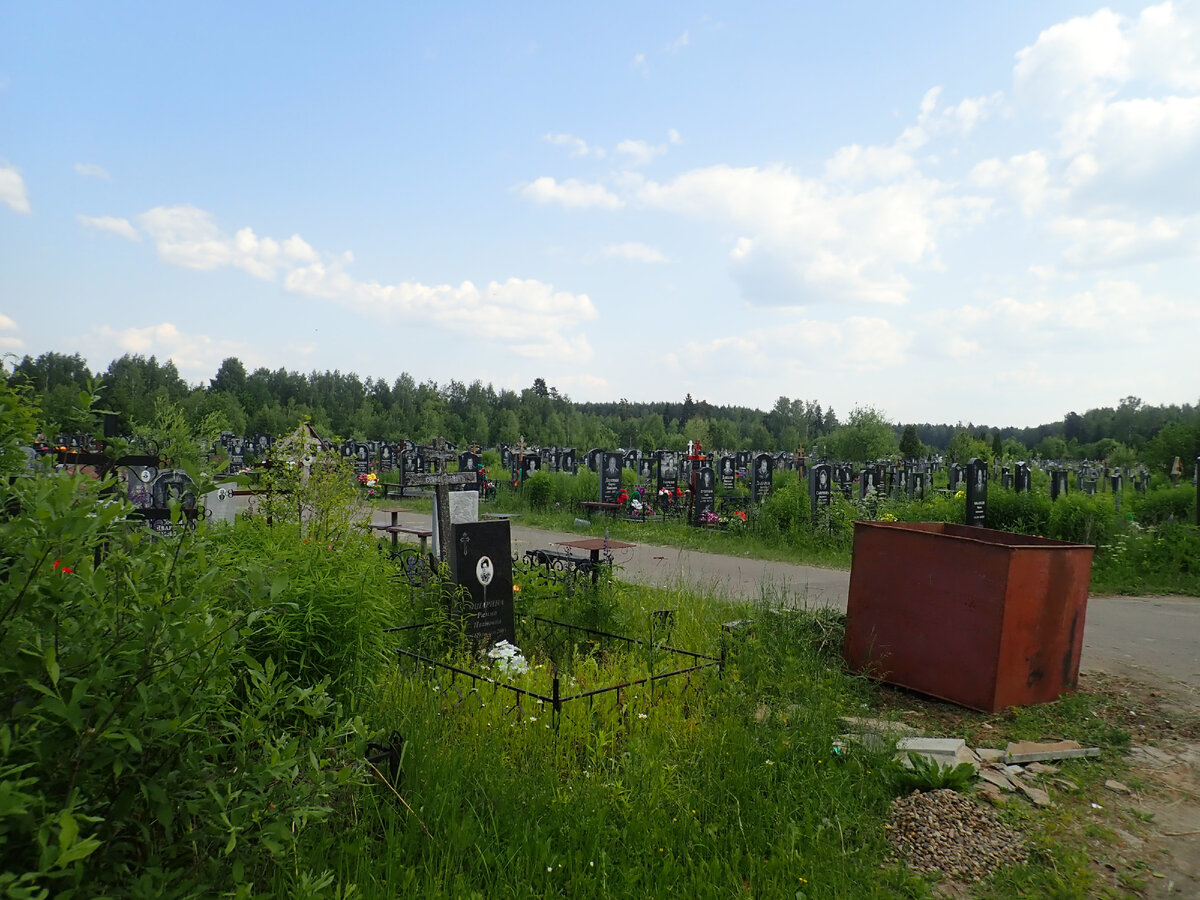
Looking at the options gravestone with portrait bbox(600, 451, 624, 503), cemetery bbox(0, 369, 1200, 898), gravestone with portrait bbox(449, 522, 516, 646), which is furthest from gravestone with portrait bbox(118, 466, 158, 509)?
gravestone with portrait bbox(600, 451, 624, 503)

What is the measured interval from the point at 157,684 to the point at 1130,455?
5890 cm

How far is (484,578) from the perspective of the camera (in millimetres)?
6035

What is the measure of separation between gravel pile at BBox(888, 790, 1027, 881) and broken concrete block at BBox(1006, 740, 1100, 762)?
0.84m

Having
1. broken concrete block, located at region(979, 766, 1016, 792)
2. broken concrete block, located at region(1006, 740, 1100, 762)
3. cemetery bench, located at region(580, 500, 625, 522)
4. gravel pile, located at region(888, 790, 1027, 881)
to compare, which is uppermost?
broken concrete block, located at region(1006, 740, 1100, 762)

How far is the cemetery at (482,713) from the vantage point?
163 centimetres

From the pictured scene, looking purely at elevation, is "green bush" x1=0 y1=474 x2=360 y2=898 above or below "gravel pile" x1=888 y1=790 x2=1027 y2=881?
above

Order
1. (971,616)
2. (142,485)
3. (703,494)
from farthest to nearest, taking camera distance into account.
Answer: (703,494), (142,485), (971,616)

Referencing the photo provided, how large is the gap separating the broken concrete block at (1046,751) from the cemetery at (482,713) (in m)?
0.02

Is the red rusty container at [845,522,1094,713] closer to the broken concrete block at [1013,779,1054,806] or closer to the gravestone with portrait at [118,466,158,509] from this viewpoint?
the broken concrete block at [1013,779,1054,806]

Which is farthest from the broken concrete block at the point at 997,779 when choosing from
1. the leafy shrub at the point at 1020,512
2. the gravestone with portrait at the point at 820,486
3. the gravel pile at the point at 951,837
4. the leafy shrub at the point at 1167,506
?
the leafy shrub at the point at 1167,506

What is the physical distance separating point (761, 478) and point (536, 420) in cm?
6174

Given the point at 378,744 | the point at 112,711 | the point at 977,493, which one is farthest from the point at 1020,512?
the point at 112,711

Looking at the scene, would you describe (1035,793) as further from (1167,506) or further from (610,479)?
(610,479)

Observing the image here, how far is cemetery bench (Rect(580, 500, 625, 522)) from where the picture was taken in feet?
58.7
